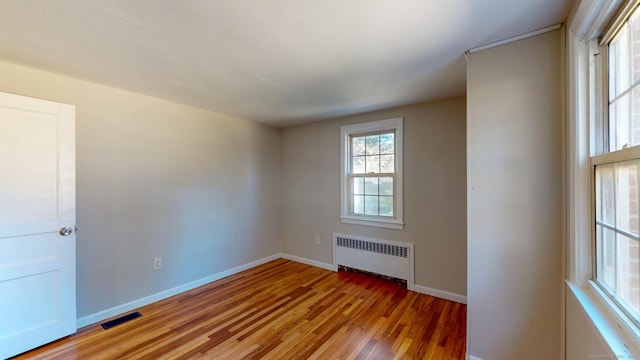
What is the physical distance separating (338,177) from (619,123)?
2919 millimetres

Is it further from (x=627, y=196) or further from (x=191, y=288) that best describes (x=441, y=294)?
(x=191, y=288)

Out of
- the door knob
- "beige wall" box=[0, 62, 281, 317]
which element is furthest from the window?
the door knob

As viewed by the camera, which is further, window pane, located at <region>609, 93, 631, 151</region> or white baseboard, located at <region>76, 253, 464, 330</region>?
white baseboard, located at <region>76, 253, 464, 330</region>

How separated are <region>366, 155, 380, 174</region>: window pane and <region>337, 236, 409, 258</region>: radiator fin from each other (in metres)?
1.00

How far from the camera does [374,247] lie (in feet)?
11.5

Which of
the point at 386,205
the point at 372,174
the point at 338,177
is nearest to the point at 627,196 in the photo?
the point at 386,205

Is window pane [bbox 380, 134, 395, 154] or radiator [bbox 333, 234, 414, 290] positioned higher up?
window pane [bbox 380, 134, 395, 154]

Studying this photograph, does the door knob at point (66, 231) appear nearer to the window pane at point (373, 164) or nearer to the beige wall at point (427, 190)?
the beige wall at point (427, 190)

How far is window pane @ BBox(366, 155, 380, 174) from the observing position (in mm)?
3588

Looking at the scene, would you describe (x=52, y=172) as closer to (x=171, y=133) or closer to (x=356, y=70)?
(x=171, y=133)

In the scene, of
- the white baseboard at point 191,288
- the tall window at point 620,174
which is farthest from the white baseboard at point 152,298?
the tall window at point 620,174

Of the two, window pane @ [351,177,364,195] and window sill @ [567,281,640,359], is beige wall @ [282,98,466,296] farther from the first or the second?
window sill @ [567,281,640,359]

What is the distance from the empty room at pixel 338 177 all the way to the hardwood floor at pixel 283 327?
0.07ft

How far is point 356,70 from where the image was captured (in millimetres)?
2174
